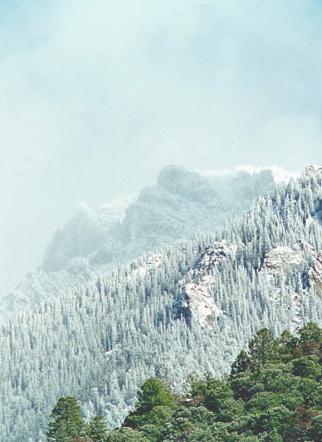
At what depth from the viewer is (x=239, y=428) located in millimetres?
85812

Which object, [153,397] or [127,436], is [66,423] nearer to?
[153,397]

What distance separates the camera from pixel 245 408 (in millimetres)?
94812

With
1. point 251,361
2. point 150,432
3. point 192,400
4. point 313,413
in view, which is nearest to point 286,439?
point 313,413

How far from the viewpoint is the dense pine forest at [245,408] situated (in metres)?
83.0

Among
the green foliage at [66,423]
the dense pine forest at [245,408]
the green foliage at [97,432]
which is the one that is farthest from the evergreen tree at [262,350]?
the green foliage at [66,423]

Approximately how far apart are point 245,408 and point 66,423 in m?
30.1

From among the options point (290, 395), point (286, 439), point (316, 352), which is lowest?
point (286, 439)

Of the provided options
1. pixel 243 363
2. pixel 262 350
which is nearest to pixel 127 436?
pixel 262 350

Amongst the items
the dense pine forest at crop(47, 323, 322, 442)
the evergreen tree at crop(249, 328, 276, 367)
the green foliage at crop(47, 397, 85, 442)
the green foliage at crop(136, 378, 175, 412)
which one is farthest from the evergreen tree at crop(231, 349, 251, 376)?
the green foliage at crop(47, 397, 85, 442)

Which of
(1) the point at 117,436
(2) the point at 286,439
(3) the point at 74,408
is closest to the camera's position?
(2) the point at 286,439

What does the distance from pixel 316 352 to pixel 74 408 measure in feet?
109

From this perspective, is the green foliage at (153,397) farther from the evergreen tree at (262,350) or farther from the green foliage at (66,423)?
the evergreen tree at (262,350)

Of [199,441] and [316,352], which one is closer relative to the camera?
[199,441]

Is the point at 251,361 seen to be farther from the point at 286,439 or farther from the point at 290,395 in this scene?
the point at 286,439
